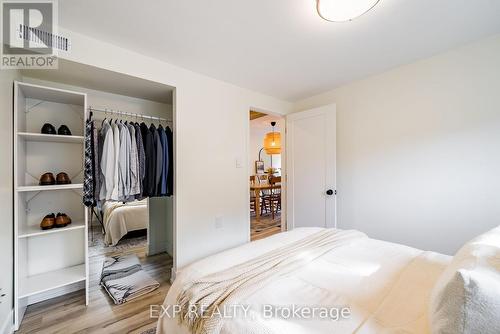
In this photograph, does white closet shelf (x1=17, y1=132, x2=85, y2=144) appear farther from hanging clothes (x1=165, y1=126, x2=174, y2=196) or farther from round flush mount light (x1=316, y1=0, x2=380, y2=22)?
round flush mount light (x1=316, y1=0, x2=380, y2=22)

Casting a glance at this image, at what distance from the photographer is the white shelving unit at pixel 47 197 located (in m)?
1.62

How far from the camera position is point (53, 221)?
5.67 feet

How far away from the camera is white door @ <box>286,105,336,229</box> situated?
263 centimetres

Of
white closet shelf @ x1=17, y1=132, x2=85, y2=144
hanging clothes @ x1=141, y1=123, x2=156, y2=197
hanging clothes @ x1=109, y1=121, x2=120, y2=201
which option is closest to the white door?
hanging clothes @ x1=141, y1=123, x2=156, y2=197

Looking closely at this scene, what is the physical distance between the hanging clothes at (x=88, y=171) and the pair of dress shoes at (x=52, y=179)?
0.22m

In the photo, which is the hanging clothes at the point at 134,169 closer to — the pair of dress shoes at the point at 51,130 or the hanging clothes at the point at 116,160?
the hanging clothes at the point at 116,160

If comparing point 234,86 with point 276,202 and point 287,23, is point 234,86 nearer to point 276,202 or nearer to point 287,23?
point 287,23

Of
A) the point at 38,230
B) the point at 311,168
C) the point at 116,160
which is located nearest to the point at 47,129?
the point at 116,160

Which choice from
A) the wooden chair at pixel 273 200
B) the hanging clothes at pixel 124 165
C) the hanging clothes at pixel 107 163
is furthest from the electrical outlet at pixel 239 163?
the wooden chair at pixel 273 200

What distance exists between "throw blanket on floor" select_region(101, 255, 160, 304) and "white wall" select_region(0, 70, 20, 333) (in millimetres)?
644

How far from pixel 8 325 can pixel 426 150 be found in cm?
373

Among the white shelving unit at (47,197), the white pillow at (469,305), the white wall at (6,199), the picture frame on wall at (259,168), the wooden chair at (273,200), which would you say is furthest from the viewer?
the picture frame on wall at (259,168)

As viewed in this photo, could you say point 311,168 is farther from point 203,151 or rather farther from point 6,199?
point 6,199

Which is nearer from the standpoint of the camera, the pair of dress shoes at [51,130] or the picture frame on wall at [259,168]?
the pair of dress shoes at [51,130]
